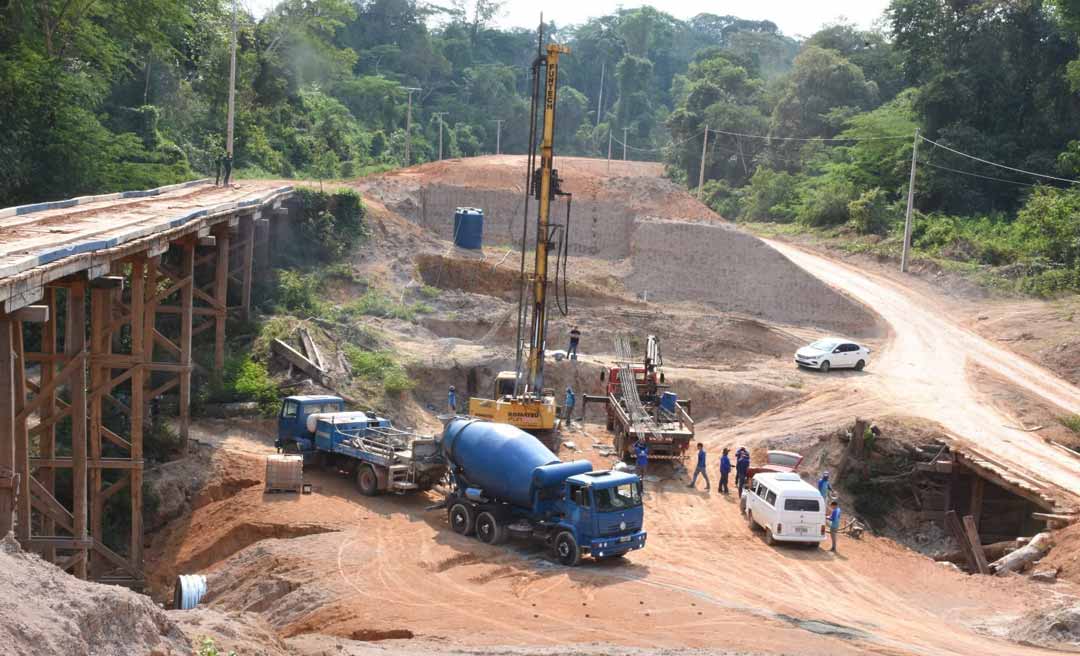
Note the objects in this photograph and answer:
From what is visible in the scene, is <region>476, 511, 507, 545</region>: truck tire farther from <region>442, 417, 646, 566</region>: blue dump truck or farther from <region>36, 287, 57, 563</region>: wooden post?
<region>36, 287, 57, 563</region>: wooden post

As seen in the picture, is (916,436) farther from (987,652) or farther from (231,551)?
(231,551)

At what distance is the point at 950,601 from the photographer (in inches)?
→ 957

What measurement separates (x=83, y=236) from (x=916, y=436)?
80.4ft

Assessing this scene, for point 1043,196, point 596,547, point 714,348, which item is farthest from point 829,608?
point 1043,196

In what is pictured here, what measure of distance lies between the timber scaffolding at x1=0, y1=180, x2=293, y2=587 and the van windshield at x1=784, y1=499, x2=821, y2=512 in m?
15.0

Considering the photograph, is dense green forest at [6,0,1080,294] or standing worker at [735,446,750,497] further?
dense green forest at [6,0,1080,294]

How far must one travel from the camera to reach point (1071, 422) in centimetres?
3575

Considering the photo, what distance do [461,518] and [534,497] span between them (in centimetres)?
228

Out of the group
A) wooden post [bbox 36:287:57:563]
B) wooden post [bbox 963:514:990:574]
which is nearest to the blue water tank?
wooden post [bbox 36:287:57:563]

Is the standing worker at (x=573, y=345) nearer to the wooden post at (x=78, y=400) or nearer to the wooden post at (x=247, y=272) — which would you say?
the wooden post at (x=247, y=272)

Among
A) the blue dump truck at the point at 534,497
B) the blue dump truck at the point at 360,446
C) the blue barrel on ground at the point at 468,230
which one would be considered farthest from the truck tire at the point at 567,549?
the blue barrel on ground at the point at 468,230

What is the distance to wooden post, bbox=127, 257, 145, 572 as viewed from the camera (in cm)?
2457

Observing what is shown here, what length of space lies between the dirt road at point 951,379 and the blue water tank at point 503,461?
1416cm

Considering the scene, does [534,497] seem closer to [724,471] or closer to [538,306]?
[724,471]
